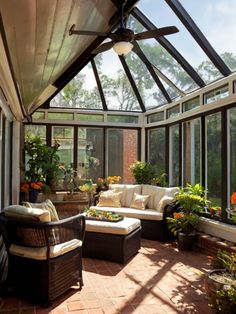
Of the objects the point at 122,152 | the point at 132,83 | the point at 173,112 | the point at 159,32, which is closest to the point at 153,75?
the point at 132,83

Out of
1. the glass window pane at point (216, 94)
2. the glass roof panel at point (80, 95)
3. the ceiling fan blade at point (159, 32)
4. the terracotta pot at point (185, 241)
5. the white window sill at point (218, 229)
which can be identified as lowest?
the terracotta pot at point (185, 241)

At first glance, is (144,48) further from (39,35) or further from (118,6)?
(39,35)

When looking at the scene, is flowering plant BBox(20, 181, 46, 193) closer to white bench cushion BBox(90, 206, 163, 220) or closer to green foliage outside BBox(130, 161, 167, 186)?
white bench cushion BBox(90, 206, 163, 220)

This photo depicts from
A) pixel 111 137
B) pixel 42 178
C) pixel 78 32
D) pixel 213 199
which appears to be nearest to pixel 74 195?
pixel 42 178

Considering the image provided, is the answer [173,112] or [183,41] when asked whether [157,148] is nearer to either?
[173,112]

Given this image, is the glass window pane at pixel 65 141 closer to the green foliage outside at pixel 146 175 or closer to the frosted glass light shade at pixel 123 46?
the green foliage outside at pixel 146 175

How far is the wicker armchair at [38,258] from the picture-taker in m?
2.93

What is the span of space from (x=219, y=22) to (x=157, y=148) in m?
4.12

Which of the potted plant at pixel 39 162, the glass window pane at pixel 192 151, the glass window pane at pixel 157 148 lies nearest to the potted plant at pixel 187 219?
the glass window pane at pixel 192 151

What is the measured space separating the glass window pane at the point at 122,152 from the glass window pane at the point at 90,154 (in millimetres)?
270

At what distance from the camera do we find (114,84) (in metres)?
7.89

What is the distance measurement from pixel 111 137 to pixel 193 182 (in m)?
3.16

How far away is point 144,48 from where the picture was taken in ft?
21.1

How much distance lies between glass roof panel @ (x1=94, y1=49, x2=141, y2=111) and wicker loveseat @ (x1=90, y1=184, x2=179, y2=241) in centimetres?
269
